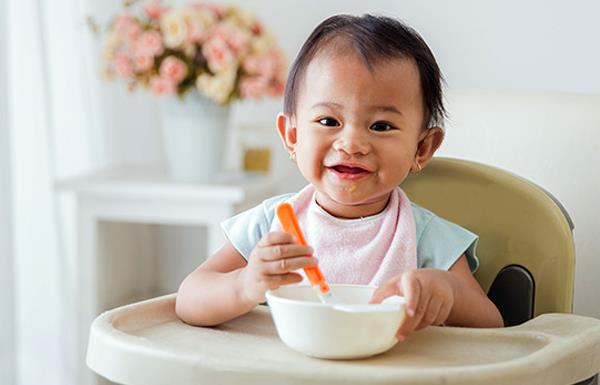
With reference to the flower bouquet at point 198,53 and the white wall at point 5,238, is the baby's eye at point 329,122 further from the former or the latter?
the white wall at point 5,238

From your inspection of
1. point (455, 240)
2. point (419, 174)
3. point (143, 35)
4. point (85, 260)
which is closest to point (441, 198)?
point (419, 174)

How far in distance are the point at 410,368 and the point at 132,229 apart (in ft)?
6.52

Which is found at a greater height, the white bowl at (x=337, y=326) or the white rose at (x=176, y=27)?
the white rose at (x=176, y=27)

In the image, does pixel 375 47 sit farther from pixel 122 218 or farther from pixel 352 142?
pixel 122 218

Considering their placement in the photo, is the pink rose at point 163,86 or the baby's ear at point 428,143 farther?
the pink rose at point 163,86

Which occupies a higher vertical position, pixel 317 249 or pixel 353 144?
pixel 353 144

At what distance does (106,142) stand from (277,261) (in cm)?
194

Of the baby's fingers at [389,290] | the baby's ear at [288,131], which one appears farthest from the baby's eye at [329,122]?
the baby's fingers at [389,290]

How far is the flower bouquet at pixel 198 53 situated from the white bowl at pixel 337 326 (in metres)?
1.46

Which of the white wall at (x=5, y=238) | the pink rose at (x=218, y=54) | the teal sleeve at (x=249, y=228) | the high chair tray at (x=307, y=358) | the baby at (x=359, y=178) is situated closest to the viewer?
the high chair tray at (x=307, y=358)

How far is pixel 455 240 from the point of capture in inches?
48.0

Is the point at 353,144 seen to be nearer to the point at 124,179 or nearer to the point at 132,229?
the point at 124,179

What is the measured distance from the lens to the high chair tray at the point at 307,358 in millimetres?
915

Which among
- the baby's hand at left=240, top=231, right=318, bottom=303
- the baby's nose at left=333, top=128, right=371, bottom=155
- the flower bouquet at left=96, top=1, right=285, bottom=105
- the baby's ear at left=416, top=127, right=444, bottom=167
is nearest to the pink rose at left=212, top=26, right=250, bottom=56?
the flower bouquet at left=96, top=1, right=285, bottom=105
